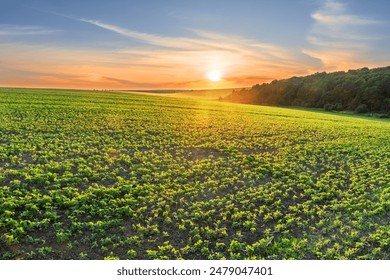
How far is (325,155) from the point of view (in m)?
26.8

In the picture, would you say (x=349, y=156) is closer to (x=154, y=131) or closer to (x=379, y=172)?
(x=379, y=172)

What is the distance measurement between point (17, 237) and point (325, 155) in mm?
21705

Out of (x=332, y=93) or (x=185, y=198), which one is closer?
(x=185, y=198)

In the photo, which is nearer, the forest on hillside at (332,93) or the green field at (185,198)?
the green field at (185,198)

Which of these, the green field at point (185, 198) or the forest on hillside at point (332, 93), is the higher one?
the forest on hillside at point (332, 93)

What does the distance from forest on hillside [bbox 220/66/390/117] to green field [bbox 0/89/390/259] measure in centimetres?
7459

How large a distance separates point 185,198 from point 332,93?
111 metres

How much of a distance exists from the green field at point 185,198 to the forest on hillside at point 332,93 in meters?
74.6

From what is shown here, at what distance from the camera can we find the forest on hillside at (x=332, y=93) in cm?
10053

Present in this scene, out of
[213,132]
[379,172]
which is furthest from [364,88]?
[379,172]

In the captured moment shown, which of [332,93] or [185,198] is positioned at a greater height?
[332,93]

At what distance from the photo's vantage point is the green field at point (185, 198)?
12.4 m

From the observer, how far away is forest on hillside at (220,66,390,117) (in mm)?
100525

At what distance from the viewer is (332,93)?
116 meters
